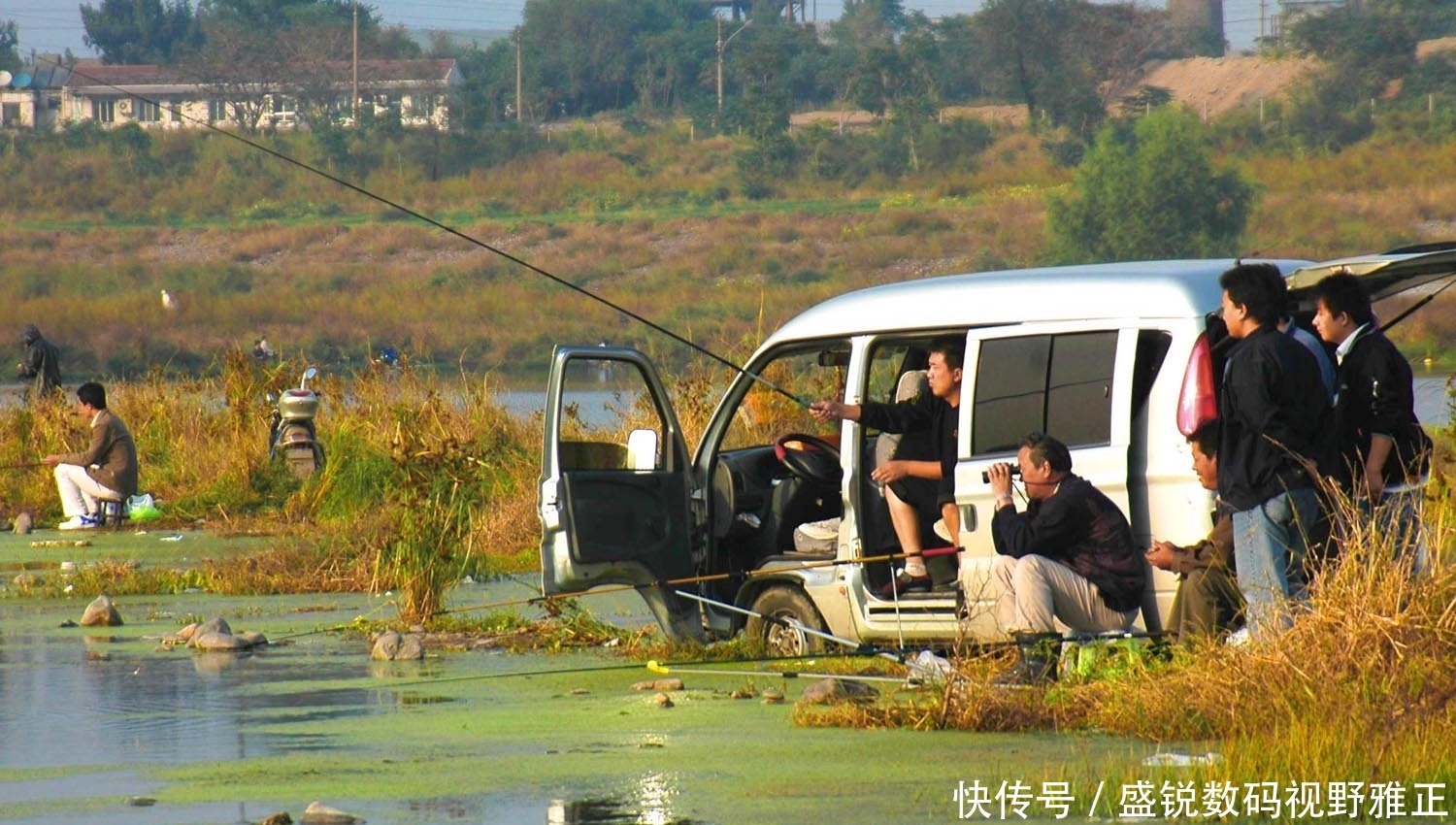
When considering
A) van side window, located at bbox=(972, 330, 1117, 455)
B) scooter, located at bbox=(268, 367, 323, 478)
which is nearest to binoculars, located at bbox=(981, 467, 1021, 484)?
van side window, located at bbox=(972, 330, 1117, 455)

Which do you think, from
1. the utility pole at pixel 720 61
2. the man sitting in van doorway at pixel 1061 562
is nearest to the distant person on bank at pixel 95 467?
the man sitting in van doorway at pixel 1061 562

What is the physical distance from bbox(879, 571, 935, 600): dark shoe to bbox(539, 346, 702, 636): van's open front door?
124 cm

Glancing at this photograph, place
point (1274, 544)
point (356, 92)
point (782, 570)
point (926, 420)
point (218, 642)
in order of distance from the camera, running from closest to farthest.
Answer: point (1274, 544) → point (926, 420) → point (782, 570) → point (218, 642) → point (356, 92)

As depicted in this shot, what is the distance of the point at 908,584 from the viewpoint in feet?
35.8

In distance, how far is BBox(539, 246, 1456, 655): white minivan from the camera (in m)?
9.80

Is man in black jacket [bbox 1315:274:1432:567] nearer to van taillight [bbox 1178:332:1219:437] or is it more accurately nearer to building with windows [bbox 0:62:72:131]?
van taillight [bbox 1178:332:1219:437]

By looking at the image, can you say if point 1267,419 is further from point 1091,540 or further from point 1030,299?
point 1030,299

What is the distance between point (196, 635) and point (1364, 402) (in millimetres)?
6479

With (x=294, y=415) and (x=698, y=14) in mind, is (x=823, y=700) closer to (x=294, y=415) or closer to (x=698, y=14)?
(x=294, y=415)

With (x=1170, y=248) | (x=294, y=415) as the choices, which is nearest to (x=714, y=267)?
(x=1170, y=248)

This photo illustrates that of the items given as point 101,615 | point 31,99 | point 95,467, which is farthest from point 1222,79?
point 101,615

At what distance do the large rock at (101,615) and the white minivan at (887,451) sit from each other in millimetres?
3803

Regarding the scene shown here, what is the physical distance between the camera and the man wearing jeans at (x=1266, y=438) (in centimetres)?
913

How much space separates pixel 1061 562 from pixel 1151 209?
195ft
